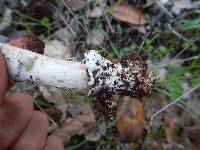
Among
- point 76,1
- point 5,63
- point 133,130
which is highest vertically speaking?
point 76,1

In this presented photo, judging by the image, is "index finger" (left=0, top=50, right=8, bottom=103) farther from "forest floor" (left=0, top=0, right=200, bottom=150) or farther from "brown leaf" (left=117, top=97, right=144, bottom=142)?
"brown leaf" (left=117, top=97, right=144, bottom=142)

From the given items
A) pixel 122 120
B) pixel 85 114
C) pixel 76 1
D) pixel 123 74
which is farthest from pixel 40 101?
pixel 123 74

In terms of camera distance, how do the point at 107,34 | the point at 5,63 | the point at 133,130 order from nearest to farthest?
the point at 5,63 < the point at 133,130 < the point at 107,34

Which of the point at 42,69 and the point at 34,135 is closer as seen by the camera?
the point at 42,69

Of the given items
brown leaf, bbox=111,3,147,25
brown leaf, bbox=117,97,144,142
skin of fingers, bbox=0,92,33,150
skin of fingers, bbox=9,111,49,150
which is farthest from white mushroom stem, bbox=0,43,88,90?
brown leaf, bbox=111,3,147,25

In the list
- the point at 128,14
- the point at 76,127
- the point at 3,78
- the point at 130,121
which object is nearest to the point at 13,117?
the point at 3,78

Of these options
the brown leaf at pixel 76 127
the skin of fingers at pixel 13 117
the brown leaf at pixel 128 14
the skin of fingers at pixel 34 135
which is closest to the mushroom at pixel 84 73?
the skin of fingers at pixel 13 117

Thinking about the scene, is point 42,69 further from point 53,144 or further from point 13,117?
point 53,144

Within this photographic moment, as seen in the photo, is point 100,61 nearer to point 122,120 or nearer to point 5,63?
point 5,63
